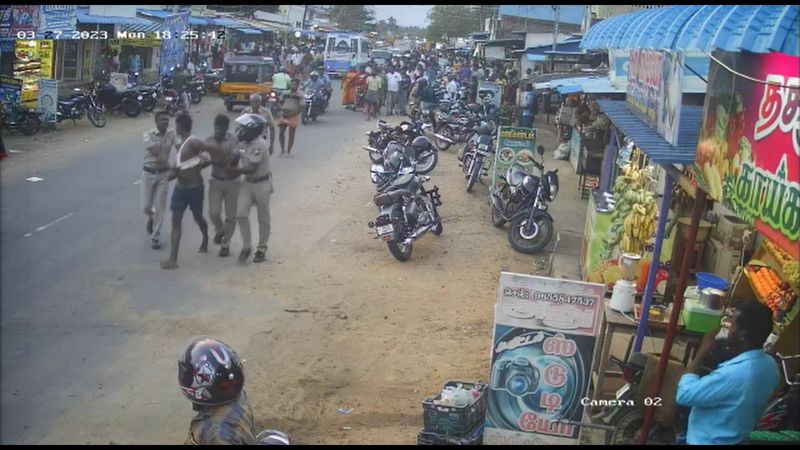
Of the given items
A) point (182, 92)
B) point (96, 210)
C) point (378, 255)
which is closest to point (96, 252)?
point (96, 210)

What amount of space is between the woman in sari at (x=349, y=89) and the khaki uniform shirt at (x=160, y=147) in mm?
15865

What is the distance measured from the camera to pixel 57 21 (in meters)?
14.7

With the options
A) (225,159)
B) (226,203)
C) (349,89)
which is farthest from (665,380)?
(349,89)

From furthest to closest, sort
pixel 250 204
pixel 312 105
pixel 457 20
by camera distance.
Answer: pixel 457 20, pixel 312 105, pixel 250 204

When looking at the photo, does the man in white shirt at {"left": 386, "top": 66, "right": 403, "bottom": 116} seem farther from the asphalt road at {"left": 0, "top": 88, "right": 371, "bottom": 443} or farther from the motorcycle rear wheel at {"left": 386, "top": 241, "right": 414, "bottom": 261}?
the motorcycle rear wheel at {"left": 386, "top": 241, "right": 414, "bottom": 261}

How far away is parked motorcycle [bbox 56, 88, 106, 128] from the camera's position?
15.1m

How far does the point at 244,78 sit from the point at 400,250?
10583 mm

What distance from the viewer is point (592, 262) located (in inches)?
327

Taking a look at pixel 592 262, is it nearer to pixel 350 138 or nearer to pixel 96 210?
pixel 96 210

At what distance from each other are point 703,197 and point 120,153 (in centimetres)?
1021

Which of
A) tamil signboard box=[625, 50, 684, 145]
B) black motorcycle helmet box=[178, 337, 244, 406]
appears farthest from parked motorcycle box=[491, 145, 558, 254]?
black motorcycle helmet box=[178, 337, 244, 406]

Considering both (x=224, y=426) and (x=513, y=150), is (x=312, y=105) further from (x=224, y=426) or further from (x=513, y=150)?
(x=224, y=426)

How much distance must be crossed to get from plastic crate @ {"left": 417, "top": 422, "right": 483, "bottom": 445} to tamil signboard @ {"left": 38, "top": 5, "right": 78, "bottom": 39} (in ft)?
37.7

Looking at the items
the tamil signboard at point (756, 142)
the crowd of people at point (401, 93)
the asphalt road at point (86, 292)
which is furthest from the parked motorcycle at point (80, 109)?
the tamil signboard at point (756, 142)
